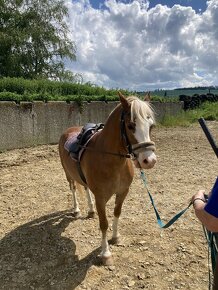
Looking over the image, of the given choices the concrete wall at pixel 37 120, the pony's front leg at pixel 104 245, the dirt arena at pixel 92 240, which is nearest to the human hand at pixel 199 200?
the dirt arena at pixel 92 240

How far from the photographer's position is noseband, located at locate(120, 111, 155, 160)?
3.22m

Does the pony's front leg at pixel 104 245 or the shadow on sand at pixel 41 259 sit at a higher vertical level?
the pony's front leg at pixel 104 245

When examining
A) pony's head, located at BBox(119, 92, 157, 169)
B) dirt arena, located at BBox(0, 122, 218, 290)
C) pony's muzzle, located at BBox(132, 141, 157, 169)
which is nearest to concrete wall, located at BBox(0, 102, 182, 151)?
dirt arena, located at BBox(0, 122, 218, 290)

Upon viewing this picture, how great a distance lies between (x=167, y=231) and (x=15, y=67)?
1499 cm

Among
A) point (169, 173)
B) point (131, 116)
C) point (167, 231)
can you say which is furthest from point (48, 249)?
point (169, 173)

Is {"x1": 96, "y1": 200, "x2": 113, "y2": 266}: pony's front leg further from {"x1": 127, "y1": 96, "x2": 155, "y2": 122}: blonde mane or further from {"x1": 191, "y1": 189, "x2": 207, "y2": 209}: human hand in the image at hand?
{"x1": 191, "y1": 189, "x2": 207, "y2": 209}: human hand

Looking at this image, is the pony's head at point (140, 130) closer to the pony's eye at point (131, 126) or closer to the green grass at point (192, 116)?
the pony's eye at point (131, 126)

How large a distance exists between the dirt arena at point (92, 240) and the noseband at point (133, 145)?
4.47ft

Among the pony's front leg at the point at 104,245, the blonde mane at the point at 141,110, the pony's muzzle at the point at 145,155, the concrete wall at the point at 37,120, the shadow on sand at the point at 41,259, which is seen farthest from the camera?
the concrete wall at the point at 37,120

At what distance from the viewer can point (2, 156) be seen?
906 centimetres

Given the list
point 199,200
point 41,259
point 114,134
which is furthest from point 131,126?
point 41,259

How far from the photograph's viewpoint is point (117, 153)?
3.75 m

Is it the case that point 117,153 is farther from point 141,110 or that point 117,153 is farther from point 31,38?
point 31,38

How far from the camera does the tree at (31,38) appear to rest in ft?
57.0
